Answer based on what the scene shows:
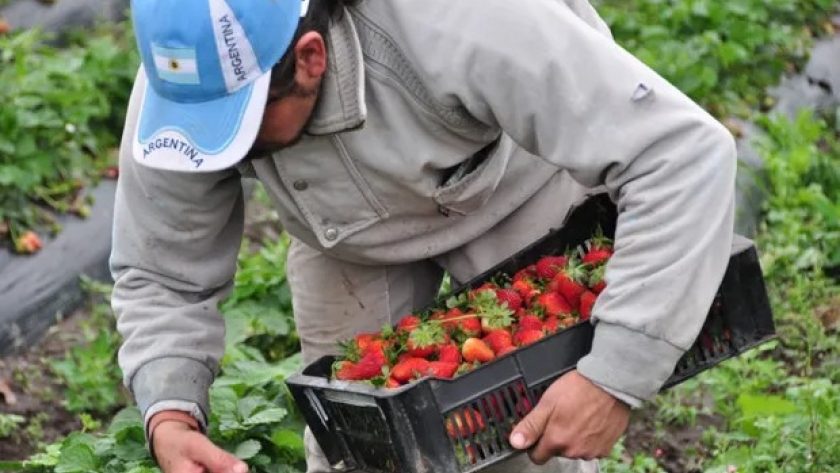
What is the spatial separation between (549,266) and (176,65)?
0.94 meters

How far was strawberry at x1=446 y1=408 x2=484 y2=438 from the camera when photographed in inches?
121

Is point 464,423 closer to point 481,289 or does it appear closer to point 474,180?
point 481,289

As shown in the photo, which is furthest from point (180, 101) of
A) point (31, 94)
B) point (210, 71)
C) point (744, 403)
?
point (31, 94)

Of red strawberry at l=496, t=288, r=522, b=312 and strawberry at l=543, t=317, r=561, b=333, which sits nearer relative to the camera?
strawberry at l=543, t=317, r=561, b=333

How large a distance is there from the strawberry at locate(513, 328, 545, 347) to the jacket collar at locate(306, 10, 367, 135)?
523mm

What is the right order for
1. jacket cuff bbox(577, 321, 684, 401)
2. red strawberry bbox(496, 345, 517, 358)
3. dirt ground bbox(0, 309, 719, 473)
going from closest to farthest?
jacket cuff bbox(577, 321, 684, 401) → red strawberry bbox(496, 345, 517, 358) → dirt ground bbox(0, 309, 719, 473)

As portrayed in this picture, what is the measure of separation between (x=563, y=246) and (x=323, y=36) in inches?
32.8

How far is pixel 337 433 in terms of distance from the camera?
334 centimetres

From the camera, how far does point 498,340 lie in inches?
128

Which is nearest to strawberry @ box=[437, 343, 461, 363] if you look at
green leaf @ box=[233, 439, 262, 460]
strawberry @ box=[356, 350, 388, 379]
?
strawberry @ box=[356, 350, 388, 379]

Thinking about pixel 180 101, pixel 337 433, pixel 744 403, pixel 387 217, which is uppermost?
pixel 180 101

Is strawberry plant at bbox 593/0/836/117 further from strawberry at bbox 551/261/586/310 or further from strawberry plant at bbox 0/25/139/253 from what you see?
strawberry at bbox 551/261/586/310

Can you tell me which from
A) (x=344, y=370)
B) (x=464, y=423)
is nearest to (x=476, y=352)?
(x=464, y=423)

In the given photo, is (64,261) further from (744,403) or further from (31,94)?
(744,403)
